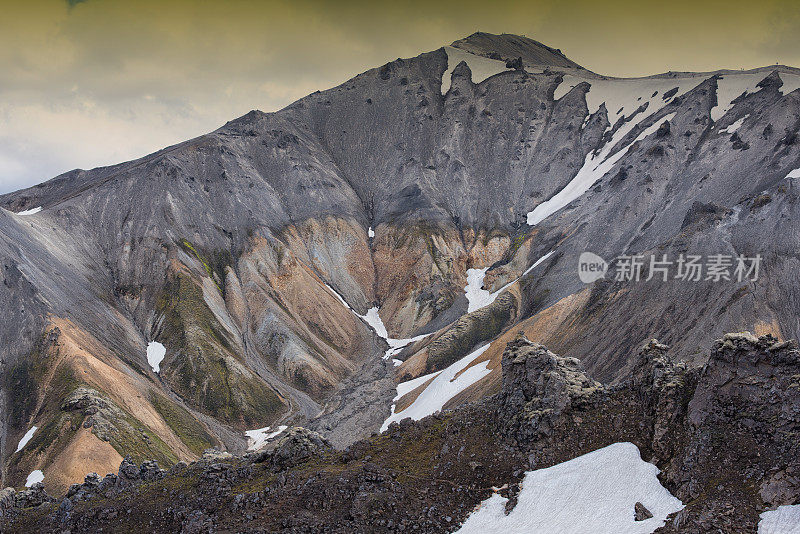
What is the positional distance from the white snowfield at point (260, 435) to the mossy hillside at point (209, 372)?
1356mm

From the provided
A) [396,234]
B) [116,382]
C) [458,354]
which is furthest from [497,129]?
[116,382]

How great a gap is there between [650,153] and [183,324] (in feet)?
301

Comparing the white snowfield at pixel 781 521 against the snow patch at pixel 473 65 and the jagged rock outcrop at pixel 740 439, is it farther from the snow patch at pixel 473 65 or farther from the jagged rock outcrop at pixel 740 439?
the snow patch at pixel 473 65

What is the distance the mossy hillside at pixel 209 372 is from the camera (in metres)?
73.1

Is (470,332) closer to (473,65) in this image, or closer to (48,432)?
(48,432)

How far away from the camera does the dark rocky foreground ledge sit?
19.5 metres

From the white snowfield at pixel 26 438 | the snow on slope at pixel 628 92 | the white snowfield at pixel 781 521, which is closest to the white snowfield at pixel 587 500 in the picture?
the white snowfield at pixel 781 521

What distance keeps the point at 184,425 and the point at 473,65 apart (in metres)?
141

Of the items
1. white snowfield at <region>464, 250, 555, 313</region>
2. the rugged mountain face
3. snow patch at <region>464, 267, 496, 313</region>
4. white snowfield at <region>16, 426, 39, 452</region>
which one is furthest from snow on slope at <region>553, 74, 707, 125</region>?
white snowfield at <region>16, 426, 39, 452</region>

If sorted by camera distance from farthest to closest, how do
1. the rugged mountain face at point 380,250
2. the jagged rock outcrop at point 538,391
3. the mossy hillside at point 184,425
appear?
the mossy hillside at point 184,425 < the rugged mountain face at point 380,250 < the jagged rock outcrop at point 538,391

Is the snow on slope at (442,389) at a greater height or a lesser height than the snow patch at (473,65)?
lesser

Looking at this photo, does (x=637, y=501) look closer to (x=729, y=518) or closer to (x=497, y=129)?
(x=729, y=518)

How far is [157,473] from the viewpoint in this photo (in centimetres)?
3353

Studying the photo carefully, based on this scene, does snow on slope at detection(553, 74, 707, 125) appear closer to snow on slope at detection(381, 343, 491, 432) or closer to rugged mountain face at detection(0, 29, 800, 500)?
rugged mountain face at detection(0, 29, 800, 500)
